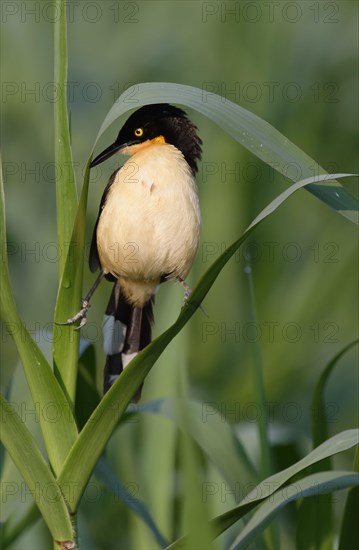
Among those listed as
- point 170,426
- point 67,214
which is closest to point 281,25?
point 170,426

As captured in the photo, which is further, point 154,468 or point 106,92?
point 106,92

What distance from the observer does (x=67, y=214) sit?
1611mm

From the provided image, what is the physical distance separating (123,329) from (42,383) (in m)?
0.91

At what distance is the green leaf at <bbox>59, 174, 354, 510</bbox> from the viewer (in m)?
1.49

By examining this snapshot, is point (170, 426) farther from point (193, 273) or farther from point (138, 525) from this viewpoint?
point (193, 273)

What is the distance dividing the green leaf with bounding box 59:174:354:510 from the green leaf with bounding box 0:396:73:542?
26mm

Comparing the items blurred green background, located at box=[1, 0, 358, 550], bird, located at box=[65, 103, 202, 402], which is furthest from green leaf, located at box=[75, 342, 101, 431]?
blurred green background, located at box=[1, 0, 358, 550]

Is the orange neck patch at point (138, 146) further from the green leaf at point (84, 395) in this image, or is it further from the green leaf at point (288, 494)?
the green leaf at point (288, 494)

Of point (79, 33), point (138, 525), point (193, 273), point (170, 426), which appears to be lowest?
point (138, 525)

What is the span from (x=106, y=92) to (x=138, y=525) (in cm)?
214

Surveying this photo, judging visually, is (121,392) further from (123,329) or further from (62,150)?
(123,329)

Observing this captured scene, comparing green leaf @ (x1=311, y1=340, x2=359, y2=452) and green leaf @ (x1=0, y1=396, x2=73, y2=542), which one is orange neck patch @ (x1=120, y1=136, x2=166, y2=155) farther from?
green leaf @ (x1=0, y1=396, x2=73, y2=542)

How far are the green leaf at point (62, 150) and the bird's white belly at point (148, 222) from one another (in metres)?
0.70

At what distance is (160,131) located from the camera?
2.59 m
